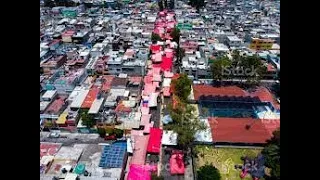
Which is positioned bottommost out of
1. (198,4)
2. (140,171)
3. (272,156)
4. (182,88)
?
(140,171)

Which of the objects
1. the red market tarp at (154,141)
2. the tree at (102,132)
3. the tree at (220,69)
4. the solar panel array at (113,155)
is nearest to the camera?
the solar panel array at (113,155)

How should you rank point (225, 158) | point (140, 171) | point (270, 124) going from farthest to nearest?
1. point (270, 124)
2. point (225, 158)
3. point (140, 171)

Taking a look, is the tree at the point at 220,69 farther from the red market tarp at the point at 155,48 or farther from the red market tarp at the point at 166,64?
the red market tarp at the point at 155,48

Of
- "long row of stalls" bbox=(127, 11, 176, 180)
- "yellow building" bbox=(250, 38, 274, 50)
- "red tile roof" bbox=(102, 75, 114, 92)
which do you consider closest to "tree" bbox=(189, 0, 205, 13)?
"long row of stalls" bbox=(127, 11, 176, 180)

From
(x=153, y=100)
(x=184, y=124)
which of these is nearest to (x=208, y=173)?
(x=184, y=124)

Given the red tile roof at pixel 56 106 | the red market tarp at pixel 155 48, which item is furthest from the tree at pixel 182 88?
the red market tarp at pixel 155 48

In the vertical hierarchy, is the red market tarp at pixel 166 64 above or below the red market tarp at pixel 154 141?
above

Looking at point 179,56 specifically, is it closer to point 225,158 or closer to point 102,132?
point 102,132
